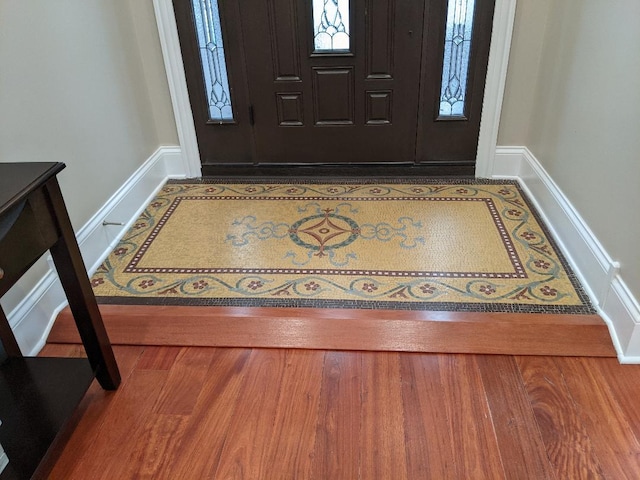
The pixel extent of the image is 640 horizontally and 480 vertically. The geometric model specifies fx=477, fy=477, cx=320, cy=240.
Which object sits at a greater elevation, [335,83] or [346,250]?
[335,83]

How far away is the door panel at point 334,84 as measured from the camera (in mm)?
2541

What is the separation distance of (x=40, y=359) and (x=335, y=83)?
202 cm

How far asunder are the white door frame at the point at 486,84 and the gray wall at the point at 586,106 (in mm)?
55

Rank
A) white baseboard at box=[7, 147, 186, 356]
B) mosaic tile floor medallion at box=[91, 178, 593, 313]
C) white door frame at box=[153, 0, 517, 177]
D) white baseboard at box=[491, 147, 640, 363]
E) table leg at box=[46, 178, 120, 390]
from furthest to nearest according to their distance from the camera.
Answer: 1. white door frame at box=[153, 0, 517, 177]
2. mosaic tile floor medallion at box=[91, 178, 593, 313]
3. white baseboard at box=[7, 147, 186, 356]
4. white baseboard at box=[491, 147, 640, 363]
5. table leg at box=[46, 178, 120, 390]

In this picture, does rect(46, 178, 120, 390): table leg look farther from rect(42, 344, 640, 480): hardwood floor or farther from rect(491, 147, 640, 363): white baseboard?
rect(491, 147, 640, 363): white baseboard

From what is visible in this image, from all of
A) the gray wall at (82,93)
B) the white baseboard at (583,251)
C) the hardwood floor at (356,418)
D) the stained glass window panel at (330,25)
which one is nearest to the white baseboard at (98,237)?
the gray wall at (82,93)

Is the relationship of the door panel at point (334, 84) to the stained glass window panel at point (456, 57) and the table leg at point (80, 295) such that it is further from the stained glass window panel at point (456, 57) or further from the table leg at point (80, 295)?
the table leg at point (80, 295)

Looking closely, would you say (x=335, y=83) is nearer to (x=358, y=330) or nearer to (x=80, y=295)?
(x=358, y=330)

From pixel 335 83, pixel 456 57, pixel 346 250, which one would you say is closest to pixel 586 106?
pixel 456 57

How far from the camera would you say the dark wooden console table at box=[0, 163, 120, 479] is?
1101mm

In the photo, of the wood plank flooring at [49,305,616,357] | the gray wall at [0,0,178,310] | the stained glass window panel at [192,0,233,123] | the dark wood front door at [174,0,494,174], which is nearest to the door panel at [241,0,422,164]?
the dark wood front door at [174,0,494,174]

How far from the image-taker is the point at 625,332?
1.54 meters

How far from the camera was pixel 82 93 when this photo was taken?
6.80 ft

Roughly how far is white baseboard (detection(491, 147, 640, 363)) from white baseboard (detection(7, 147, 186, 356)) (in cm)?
198
